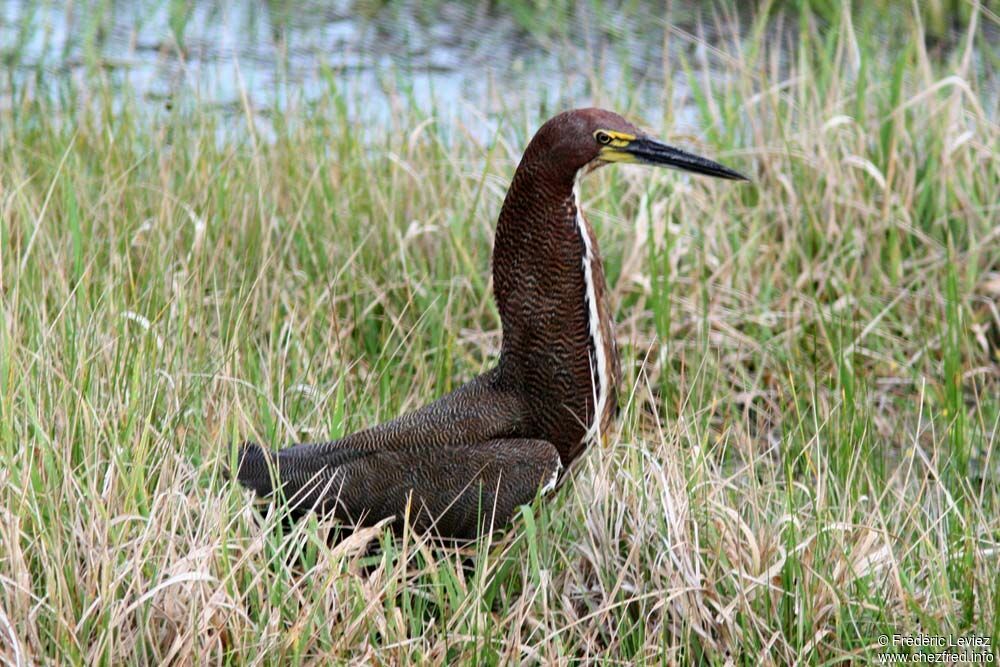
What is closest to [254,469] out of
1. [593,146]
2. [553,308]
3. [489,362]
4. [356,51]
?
[553,308]

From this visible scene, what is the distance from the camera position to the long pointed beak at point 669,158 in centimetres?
314

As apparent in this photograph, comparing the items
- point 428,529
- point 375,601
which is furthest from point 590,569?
point 375,601

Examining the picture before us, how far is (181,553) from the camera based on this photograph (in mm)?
2791

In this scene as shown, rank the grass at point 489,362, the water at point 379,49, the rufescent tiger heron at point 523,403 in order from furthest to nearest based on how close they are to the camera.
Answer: the water at point 379,49, the rufescent tiger heron at point 523,403, the grass at point 489,362

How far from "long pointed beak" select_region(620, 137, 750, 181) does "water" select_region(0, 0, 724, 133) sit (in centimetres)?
214

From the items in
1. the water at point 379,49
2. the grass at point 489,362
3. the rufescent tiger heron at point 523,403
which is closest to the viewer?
the grass at point 489,362

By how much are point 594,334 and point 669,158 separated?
0.40 meters

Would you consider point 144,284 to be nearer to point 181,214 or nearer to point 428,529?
point 181,214

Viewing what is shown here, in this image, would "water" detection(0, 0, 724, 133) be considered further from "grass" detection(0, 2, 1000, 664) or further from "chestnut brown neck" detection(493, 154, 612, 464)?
"chestnut brown neck" detection(493, 154, 612, 464)

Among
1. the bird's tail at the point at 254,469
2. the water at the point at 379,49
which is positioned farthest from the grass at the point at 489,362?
the water at the point at 379,49

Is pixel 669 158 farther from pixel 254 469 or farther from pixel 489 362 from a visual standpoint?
pixel 489 362

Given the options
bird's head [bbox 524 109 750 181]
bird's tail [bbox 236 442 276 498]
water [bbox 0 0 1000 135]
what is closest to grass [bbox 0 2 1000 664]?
bird's tail [bbox 236 442 276 498]

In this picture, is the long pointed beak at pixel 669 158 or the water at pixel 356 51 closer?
the long pointed beak at pixel 669 158

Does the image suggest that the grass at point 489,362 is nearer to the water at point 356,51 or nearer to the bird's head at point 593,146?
the water at point 356,51
